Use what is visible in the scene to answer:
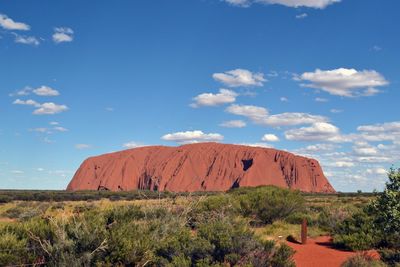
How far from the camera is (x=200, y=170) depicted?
132500mm

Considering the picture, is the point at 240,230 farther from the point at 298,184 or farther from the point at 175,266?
the point at 298,184

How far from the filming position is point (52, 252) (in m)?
9.46

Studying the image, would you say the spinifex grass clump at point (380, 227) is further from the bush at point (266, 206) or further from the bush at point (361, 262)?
the bush at point (266, 206)

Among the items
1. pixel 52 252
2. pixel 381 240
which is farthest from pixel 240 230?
pixel 381 240

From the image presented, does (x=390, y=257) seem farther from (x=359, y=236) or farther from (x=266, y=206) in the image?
(x=266, y=206)

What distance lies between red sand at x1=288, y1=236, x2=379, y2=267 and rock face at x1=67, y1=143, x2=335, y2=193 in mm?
104294

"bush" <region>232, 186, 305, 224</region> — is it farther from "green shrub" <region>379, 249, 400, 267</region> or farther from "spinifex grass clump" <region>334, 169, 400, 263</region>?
"green shrub" <region>379, 249, 400, 267</region>

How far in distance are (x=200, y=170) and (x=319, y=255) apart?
117539 mm

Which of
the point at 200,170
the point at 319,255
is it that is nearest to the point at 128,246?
the point at 319,255

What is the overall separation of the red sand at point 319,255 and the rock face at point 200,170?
342 feet

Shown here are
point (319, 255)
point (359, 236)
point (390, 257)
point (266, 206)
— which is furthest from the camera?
point (266, 206)

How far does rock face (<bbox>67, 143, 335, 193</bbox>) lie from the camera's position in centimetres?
12669

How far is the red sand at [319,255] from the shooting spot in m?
13.9

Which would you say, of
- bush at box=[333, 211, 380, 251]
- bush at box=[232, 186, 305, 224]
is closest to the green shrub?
bush at box=[333, 211, 380, 251]
